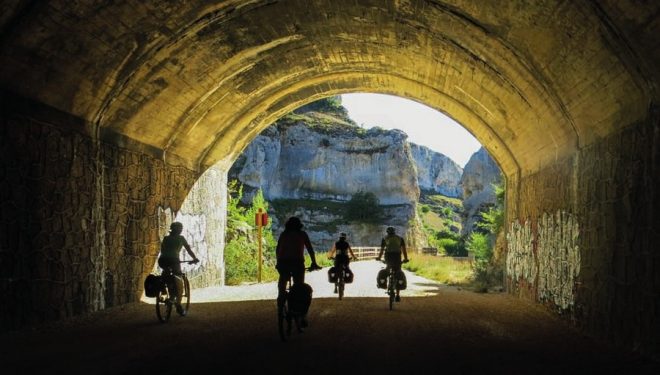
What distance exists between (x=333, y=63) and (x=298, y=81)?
1.53 meters

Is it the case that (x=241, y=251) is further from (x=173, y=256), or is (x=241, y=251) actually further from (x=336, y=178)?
(x=336, y=178)

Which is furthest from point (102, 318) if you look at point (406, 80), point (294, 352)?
point (406, 80)

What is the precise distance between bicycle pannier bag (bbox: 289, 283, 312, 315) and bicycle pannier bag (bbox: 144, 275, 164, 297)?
251 cm

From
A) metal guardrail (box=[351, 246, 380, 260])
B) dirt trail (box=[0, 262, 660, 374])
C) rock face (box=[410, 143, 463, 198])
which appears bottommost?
metal guardrail (box=[351, 246, 380, 260])

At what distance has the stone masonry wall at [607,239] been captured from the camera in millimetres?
7085

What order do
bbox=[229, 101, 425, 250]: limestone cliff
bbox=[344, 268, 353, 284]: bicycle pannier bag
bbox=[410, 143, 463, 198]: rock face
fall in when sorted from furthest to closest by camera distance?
bbox=[410, 143, 463, 198]: rock face → bbox=[229, 101, 425, 250]: limestone cliff → bbox=[344, 268, 353, 284]: bicycle pannier bag

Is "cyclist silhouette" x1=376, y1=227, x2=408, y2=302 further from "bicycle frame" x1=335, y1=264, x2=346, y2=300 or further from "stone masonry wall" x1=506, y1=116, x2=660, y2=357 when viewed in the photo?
"stone masonry wall" x1=506, y1=116, x2=660, y2=357

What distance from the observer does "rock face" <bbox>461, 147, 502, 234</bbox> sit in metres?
67.8

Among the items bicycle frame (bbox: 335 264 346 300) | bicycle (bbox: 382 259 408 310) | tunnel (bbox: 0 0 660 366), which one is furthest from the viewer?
bicycle frame (bbox: 335 264 346 300)

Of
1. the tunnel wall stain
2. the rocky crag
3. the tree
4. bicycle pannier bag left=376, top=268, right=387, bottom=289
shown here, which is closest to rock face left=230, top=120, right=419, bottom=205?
the rocky crag

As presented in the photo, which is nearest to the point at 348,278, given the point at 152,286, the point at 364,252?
the point at 152,286

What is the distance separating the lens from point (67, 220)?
10031 mm

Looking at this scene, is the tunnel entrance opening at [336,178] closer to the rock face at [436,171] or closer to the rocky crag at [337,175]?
the rocky crag at [337,175]

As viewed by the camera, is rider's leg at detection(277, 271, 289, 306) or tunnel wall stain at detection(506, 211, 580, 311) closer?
rider's leg at detection(277, 271, 289, 306)
